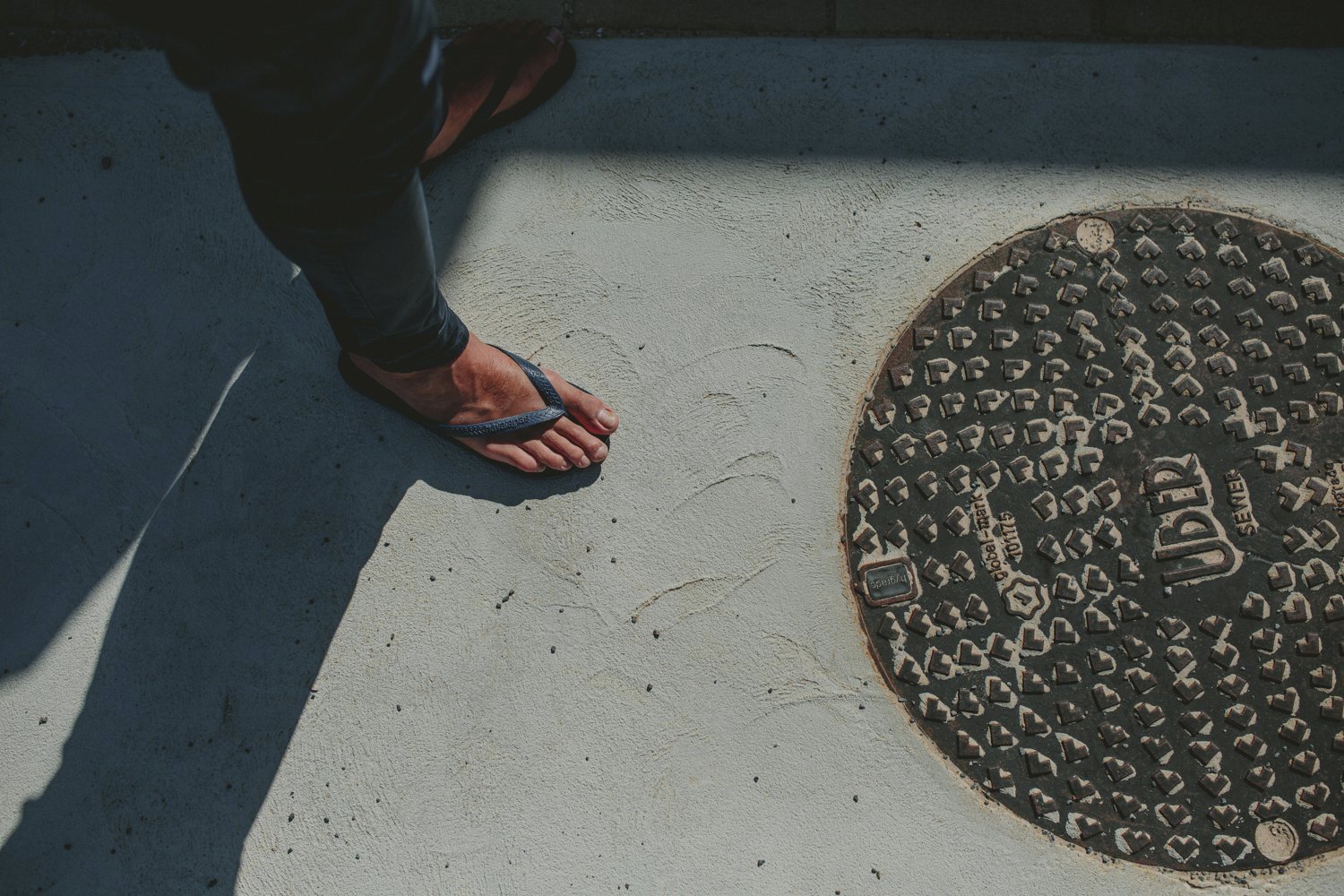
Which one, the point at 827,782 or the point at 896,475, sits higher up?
the point at 896,475

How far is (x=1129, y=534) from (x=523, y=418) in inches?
69.2

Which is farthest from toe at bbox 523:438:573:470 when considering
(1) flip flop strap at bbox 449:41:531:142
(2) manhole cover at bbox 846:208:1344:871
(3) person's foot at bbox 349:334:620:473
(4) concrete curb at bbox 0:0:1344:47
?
(4) concrete curb at bbox 0:0:1344:47

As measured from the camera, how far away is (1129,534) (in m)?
2.46

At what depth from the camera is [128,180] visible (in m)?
2.79

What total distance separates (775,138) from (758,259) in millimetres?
411

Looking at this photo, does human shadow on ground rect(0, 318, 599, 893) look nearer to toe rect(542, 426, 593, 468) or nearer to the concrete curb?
toe rect(542, 426, 593, 468)

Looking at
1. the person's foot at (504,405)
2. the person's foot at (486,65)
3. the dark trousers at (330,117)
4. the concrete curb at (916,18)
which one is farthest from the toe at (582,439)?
the concrete curb at (916,18)

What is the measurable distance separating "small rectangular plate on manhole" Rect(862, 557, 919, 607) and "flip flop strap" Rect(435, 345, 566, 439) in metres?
1.02

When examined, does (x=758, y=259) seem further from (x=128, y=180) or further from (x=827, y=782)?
(x=128, y=180)

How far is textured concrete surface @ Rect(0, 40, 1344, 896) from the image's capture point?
2.43 metres

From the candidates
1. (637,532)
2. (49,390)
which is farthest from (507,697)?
(49,390)

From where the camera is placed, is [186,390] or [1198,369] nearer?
[1198,369]

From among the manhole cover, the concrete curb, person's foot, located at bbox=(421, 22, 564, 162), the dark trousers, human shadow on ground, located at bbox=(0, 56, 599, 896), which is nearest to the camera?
the dark trousers

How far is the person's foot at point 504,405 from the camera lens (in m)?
2.39
